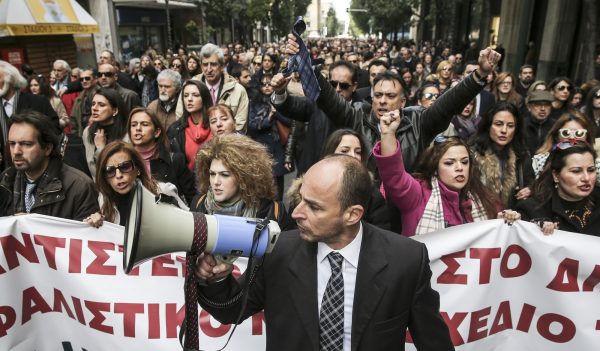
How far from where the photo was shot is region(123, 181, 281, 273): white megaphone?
4.74 feet

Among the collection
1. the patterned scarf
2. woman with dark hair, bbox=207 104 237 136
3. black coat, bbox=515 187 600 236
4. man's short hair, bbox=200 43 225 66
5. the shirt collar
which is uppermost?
man's short hair, bbox=200 43 225 66

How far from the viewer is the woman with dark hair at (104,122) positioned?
167 inches

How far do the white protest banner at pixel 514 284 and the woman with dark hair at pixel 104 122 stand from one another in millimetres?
2810

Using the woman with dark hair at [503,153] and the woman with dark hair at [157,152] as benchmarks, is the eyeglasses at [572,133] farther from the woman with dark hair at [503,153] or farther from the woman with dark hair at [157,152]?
the woman with dark hair at [157,152]

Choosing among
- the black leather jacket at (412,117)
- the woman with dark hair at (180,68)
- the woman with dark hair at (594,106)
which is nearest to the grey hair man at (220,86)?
the black leather jacket at (412,117)

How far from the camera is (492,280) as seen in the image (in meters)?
2.78

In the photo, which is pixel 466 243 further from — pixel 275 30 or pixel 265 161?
pixel 275 30

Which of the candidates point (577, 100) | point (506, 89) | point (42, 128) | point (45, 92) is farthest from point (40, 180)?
point (577, 100)

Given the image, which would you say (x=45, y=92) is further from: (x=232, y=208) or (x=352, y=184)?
(x=352, y=184)

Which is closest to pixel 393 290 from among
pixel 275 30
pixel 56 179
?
pixel 56 179

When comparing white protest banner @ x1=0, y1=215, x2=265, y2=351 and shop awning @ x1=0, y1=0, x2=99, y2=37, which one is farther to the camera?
shop awning @ x1=0, y1=0, x2=99, y2=37

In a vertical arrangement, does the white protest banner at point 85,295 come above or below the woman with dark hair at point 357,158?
below

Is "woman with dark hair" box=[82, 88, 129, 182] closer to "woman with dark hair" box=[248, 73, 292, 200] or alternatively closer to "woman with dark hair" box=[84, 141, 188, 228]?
"woman with dark hair" box=[84, 141, 188, 228]

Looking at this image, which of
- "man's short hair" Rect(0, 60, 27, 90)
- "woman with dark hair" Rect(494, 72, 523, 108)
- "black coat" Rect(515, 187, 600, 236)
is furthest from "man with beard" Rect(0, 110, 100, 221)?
"woman with dark hair" Rect(494, 72, 523, 108)
